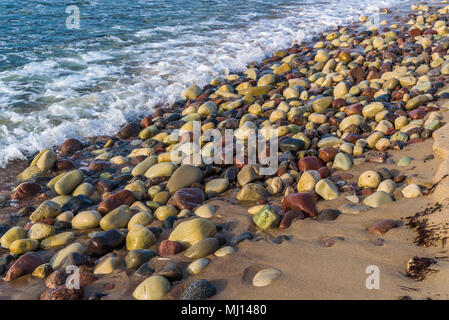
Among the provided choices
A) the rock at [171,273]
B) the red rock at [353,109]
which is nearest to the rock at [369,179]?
the red rock at [353,109]

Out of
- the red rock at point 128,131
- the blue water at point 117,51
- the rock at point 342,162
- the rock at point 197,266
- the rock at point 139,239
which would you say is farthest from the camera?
the blue water at point 117,51

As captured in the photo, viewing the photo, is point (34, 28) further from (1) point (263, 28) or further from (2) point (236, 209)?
(2) point (236, 209)

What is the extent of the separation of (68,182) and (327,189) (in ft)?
7.45

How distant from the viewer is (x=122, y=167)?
12.8ft

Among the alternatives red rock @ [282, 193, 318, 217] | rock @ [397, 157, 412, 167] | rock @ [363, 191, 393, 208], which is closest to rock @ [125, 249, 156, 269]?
red rock @ [282, 193, 318, 217]

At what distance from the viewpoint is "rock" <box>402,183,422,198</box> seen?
258 cm

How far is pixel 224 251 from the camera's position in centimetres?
235

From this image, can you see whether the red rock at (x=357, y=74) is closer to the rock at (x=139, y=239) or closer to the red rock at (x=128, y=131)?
the red rock at (x=128, y=131)

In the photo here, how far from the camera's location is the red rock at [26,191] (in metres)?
3.42

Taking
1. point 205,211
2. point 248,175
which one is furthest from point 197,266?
point 248,175

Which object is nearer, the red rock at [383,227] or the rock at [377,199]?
the red rock at [383,227]

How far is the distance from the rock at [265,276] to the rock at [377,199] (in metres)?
0.96

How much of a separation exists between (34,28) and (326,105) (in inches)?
292
